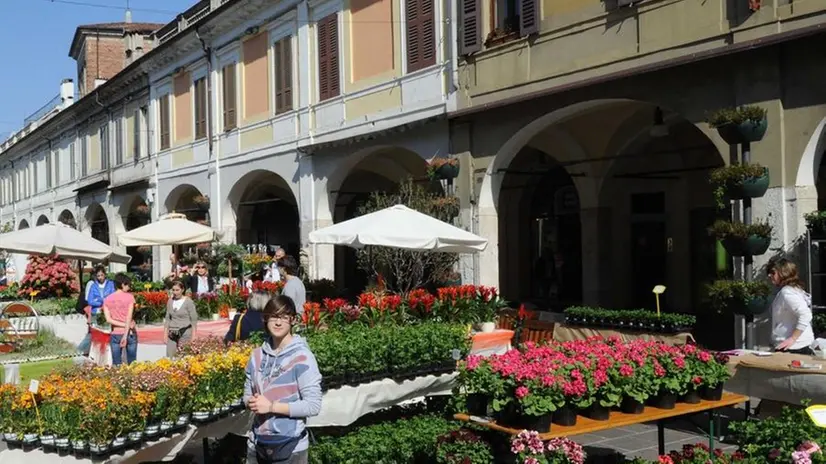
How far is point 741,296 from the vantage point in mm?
9328

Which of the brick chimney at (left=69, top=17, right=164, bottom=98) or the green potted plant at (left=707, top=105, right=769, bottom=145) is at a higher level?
the brick chimney at (left=69, top=17, right=164, bottom=98)

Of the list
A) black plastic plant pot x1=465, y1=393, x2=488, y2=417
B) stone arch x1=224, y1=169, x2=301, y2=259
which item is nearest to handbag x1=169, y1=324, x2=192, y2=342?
black plastic plant pot x1=465, y1=393, x2=488, y2=417

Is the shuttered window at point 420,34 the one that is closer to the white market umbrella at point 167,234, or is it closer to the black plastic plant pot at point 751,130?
the white market umbrella at point 167,234

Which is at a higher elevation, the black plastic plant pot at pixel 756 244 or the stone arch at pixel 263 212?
the stone arch at pixel 263 212

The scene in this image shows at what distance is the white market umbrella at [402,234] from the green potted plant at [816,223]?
4.35 m

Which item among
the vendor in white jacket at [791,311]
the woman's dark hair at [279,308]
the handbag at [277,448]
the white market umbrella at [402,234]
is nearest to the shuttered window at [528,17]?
the white market umbrella at [402,234]

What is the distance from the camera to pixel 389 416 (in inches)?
316

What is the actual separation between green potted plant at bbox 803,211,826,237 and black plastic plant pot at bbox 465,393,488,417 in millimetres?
5621

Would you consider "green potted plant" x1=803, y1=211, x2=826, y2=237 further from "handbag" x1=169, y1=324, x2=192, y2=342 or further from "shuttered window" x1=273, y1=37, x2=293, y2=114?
"shuttered window" x1=273, y1=37, x2=293, y2=114

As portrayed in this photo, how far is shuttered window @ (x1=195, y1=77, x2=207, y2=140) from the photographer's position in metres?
24.8

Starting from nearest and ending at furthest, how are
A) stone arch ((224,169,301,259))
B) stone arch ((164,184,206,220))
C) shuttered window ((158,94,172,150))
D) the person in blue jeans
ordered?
the person in blue jeans → stone arch ((224,169,301,259)) → stone arch ((164,184,206,220)) → shuttered window ((158,94,172,150))

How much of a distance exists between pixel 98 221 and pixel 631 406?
3337 centimetres

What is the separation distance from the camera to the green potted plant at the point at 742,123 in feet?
30.9

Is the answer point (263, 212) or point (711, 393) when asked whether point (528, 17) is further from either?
point (263, 212)
